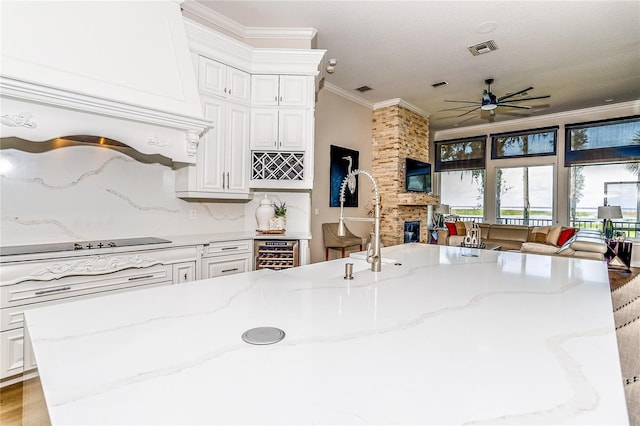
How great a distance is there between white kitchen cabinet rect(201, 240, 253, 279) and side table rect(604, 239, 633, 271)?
635 cm

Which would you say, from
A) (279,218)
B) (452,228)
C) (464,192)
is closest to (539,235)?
(452,228)

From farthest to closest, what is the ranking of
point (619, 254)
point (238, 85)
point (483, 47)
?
point (619, 254), point (483, 47), point (238, 85)

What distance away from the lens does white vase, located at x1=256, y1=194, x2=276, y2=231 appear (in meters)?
3.60

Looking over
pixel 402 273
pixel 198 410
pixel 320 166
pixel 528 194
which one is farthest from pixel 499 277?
pixel 528 194

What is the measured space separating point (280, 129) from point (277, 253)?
133 cm

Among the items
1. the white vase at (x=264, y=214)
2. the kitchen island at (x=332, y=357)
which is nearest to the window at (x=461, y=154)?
the white vase at (x=264, y=214)

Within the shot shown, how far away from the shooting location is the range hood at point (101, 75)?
188cm

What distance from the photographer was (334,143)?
5445 millimetres

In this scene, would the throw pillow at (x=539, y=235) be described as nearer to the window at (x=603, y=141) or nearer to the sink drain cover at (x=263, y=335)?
the window at (x=603, y=141)

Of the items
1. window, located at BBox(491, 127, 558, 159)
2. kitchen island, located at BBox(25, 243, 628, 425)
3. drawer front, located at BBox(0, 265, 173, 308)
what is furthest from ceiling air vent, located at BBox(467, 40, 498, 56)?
drawer front, located at BBox(0, 265, 173, 308)

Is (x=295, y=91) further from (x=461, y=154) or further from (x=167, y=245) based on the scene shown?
(x=461, y=154)

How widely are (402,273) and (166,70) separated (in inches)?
88.1

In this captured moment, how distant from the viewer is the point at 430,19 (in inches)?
135

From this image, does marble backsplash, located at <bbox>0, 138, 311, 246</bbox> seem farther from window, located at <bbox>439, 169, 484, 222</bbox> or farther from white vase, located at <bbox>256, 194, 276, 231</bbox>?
window, located at <bbox>439, 169, 484, 222</bbox>
